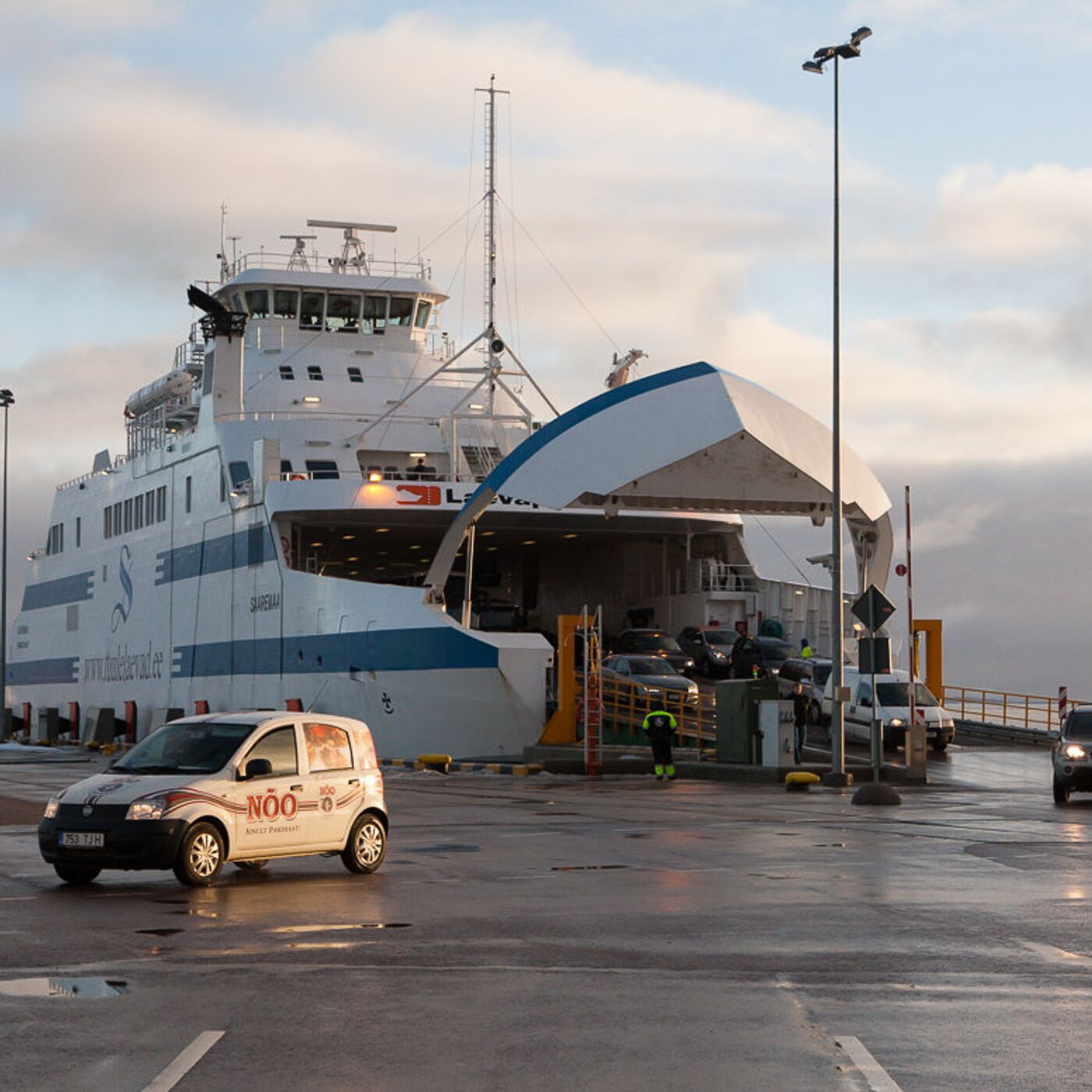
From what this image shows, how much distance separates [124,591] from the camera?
53969 mm

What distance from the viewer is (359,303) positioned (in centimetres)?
5069

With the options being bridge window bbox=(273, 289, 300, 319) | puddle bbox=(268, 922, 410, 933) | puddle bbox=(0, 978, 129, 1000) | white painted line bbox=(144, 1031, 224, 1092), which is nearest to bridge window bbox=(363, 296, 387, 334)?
bridge window bbox=(273, 289, 300, 319)

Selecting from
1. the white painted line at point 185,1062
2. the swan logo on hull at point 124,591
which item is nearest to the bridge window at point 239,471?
the swan logo on hull at point 124,591

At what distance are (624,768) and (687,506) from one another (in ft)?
17.2

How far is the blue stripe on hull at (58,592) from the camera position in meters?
59.1

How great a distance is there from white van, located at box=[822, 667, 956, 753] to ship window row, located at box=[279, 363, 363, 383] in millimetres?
16360

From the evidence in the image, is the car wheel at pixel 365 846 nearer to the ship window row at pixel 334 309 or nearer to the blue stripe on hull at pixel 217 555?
Answer: the blue stripe on hull at pixel 217 555

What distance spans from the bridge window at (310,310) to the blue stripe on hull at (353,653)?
32.3ft

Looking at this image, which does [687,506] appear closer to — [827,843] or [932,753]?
[932,753]

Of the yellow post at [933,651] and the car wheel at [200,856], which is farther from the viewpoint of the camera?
the yellow post at [933,651]

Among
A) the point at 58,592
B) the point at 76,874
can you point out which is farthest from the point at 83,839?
the point at 58,592

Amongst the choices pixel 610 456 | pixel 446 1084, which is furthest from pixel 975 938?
pixel 610 456

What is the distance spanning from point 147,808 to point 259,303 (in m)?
37.9

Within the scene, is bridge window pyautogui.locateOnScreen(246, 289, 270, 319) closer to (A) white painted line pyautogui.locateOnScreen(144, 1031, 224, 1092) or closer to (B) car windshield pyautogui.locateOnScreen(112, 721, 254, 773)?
(B) car windshield pyautogui.locateOnScreen(112, 721, 254, 773)
